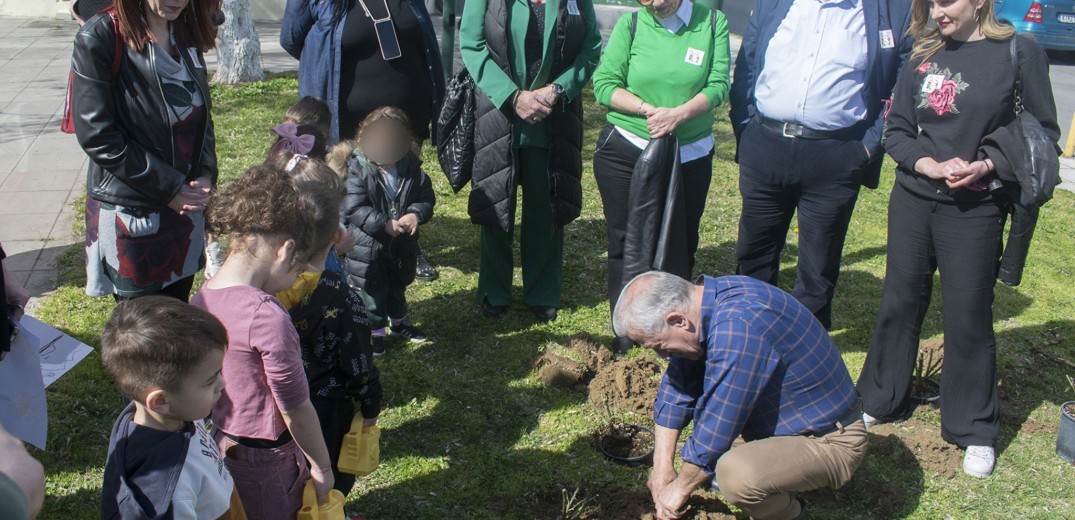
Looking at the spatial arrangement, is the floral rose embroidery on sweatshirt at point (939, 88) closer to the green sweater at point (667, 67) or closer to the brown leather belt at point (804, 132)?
the brown leather belt at point (804, 132)

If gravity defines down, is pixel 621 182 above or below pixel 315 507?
above

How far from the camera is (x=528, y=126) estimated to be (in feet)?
16.0

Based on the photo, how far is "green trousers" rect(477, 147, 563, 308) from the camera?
16.7ft

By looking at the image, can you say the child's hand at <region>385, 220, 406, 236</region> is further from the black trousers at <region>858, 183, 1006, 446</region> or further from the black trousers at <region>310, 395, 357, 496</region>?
the black trousers at <region>858, 183, 1006, 446</region>

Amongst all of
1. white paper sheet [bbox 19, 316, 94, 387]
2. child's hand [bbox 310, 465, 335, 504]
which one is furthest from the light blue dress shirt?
white paper sheet [bbox 19, 316, 94, 387]

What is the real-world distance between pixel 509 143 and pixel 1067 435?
123 inches

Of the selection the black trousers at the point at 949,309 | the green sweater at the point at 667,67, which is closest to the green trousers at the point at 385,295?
the green sweater at the point at 667,67

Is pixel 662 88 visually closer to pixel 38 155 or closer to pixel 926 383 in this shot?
pixel 926 383

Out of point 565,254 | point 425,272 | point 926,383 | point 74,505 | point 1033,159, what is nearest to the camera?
point 74,505

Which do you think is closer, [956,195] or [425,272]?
[956,195]

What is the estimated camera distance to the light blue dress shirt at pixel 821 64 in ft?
14.0

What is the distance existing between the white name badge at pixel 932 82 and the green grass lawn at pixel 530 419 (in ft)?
5.43

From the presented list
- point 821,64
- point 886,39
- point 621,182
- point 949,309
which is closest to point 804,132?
point 821,64

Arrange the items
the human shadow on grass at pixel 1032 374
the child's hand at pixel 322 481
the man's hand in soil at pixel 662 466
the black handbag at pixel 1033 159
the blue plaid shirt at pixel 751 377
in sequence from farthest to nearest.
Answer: the human shadow on grass at pixel 1032 374 → the black handbag at pixel 1033 159 → the man's hand in soil at pixel 662 466 → the blue plaid shirt at pixel 751 377 → the child's hand at pixel 322 481
